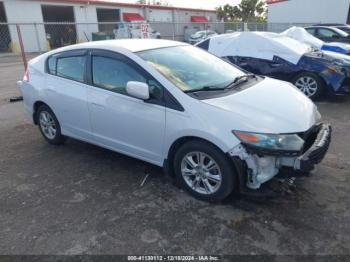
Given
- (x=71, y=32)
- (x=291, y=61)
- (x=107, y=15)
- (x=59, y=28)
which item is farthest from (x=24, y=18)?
(x=291, y=61)

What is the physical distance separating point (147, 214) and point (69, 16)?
34969 mm

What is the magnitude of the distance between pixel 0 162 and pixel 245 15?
5577 centimetres

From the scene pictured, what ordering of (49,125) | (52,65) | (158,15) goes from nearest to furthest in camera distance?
(52,65)
(49,125)
(158,15)

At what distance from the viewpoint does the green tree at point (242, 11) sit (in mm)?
53188

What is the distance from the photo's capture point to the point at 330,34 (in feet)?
49.2

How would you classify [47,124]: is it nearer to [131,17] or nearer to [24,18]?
[24,18]

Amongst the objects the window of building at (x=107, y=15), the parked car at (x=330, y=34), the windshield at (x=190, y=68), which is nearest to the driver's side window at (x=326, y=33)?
the parked car at (x=330, y=34)

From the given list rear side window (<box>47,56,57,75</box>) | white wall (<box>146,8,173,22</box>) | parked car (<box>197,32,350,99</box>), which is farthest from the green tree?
rear side window (<box>47,56,57,75</box>)

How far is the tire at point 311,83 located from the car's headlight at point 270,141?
173 inches

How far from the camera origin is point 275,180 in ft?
10.4

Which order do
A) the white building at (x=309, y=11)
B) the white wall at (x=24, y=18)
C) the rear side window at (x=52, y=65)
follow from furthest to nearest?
the white building at (x=309, y=11)
the white wall at (x=24, y=18)
the rear side window at (x=52, y=65)

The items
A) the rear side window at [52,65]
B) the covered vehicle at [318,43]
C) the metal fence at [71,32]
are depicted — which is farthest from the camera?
the metal fence at [71,32]

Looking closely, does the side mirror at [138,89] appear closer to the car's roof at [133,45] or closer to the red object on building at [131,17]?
the car's roof at [133,45]

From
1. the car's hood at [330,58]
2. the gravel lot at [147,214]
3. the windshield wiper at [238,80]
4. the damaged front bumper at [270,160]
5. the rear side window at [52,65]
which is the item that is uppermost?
the rear side window at [52,65]
